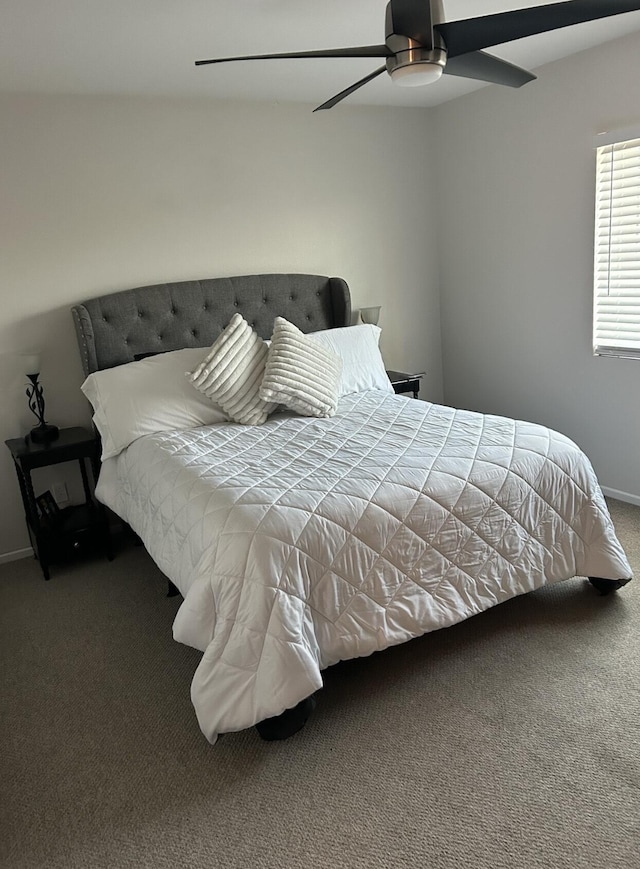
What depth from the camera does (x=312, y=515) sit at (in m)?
2.13

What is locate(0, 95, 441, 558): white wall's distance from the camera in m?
3.49

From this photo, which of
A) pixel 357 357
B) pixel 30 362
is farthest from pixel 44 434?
pixel 357 357

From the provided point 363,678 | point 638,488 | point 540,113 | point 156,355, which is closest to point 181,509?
point 363,678

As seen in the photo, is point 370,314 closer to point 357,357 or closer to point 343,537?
point 357,357

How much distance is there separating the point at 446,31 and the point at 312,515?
62.1 inches

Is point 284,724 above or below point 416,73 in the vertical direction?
below

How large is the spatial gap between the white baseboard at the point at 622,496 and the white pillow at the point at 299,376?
5.65ft

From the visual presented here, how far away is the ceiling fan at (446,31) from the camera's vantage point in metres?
1.90

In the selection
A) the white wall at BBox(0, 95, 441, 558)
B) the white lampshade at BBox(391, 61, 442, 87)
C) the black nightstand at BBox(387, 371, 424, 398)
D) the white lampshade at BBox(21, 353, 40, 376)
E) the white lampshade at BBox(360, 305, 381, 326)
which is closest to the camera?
the white lampshade at BBox(391, 61, 442, 87)

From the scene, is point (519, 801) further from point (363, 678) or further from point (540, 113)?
point (540, 113)

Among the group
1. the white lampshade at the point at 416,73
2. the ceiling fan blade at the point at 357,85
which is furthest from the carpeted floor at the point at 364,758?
the ceiling fan blade at the point at 357,85

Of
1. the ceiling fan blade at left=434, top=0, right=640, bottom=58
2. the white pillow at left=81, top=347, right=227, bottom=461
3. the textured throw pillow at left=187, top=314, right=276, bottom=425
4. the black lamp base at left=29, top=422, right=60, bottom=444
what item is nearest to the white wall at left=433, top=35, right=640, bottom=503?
the ceiling fan blade at left=434, top=0, right=640, bottom=58

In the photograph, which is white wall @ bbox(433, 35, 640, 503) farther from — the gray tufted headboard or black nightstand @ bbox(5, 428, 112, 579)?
black nightstand @ bbox(5, 428, 112, 579)

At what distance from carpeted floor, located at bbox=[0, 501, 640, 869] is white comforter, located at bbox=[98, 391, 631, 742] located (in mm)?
→ 202
